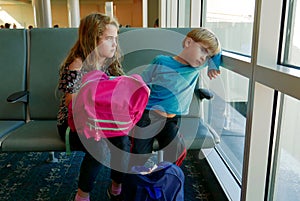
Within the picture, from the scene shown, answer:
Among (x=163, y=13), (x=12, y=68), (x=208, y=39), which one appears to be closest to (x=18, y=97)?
(x=12, y=68)

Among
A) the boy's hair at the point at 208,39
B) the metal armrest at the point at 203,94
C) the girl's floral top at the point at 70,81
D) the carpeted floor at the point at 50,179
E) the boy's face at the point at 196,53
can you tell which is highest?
the boy's hair at the point at 208,39

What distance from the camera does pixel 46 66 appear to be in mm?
1871

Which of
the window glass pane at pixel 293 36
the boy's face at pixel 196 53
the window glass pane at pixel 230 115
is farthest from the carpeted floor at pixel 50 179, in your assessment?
the window glass pane at pixel 293 36

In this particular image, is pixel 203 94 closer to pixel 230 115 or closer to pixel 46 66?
pixel 230 115

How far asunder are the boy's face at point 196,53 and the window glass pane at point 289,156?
1.46ft

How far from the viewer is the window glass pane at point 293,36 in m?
1.10

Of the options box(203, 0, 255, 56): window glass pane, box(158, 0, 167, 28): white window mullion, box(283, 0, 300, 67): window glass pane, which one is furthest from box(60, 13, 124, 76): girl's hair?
box(158, 0, 167, 28): white window mullion

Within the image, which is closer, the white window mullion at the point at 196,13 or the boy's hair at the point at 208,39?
the boy's hair at the point at 208,39

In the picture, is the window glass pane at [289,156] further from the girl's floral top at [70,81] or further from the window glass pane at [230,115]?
the girl's floral top at [70,81]

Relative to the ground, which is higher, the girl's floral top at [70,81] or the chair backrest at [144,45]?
the chair backrest at [144,45]

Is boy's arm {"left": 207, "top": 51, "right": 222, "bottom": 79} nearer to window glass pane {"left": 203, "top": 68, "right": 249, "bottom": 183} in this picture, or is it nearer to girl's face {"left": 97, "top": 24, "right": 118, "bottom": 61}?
window glass pane {"left": 203, "top": 68, "right": 249, "bottom": 183}

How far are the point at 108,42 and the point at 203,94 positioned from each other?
62cm

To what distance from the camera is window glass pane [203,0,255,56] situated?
61.3 inches

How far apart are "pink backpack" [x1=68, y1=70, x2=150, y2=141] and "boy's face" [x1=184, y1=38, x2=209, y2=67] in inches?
12.8
